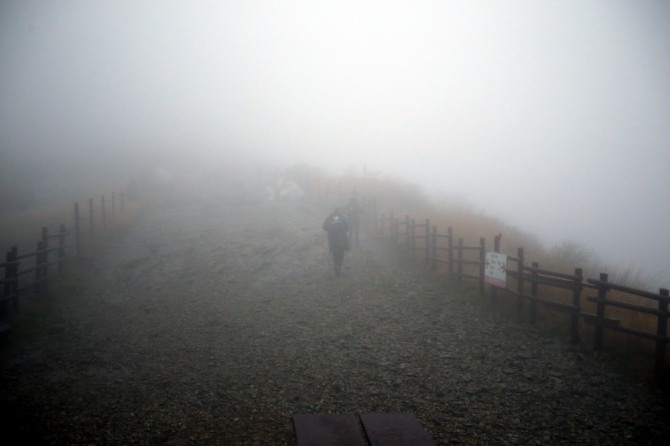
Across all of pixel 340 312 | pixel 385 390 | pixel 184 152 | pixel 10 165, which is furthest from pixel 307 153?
pixel 385 390

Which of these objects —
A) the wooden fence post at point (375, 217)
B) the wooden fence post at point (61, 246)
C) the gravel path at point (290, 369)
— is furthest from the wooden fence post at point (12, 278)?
the wooden fence post at point (375, 217)

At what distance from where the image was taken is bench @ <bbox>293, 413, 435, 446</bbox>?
4340 mm

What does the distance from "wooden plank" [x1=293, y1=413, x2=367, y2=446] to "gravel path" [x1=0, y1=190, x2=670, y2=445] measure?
27 cm

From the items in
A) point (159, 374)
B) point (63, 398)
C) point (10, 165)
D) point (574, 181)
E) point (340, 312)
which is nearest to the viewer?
point (63, 398)

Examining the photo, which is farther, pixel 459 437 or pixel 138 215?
pixel 138 215

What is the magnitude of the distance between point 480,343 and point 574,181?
6029 centimetres

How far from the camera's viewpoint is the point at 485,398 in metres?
5.76

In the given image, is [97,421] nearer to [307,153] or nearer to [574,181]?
[307,153]

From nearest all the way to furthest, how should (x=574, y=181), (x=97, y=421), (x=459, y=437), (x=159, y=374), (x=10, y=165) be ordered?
(x=459, y=437) → (x=97, y=421) → (x=159, y=374) → (x=10, y=165) → (x=574, y=181)

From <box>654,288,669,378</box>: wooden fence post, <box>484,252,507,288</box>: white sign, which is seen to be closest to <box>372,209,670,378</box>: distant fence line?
<box>654,288,669,378</box>: wooden fence post

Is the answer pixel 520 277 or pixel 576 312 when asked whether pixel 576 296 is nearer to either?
pixel 576 312

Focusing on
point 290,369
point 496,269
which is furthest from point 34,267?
point 496,269

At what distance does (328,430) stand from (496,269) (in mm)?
7044

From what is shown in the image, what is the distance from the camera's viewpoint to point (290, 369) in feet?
22.3
